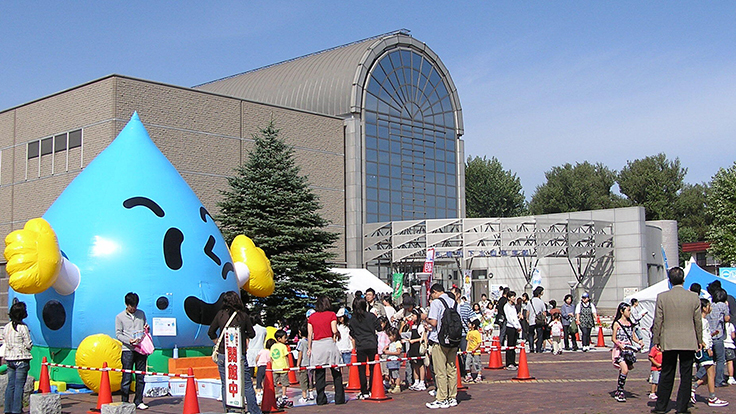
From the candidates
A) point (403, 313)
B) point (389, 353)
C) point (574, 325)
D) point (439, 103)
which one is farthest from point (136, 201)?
point (439, 103)

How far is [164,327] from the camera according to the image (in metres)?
13.1

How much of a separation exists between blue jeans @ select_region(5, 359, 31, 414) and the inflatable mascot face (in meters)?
1.51

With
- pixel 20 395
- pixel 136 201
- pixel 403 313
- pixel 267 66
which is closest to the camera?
pixel 20 395

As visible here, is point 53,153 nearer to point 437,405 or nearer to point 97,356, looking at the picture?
point 97,356

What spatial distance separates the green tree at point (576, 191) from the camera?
75812mm

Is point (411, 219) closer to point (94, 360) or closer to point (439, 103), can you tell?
point (439, 103)

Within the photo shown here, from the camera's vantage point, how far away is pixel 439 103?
4231cm

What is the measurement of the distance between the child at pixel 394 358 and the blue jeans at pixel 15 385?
595 centimetres

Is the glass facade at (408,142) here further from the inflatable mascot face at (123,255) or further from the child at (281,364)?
the child at (281,364)

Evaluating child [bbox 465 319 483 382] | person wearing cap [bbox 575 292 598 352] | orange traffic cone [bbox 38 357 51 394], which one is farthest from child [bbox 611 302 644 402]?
person wearing cap [bbox 575 292 598 352]

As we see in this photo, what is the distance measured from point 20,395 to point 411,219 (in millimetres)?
30345

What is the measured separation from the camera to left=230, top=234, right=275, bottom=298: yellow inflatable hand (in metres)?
15.7

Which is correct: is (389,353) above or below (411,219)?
below

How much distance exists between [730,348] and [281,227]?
45.5 ft
